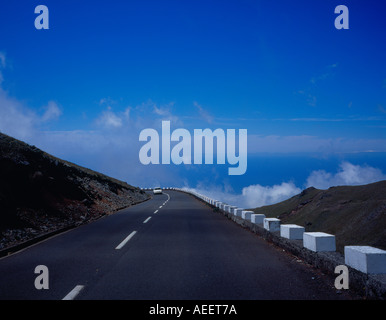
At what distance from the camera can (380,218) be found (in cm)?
1361

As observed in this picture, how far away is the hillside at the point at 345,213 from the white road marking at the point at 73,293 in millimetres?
10765

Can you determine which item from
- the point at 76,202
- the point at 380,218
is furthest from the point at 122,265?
the point at 76,202

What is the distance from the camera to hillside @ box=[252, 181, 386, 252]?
1340cm

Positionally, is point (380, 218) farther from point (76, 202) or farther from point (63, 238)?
point (76, 202)

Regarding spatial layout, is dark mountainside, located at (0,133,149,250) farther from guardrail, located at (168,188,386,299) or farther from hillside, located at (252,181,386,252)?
hillside, located at (252,181,386,252)

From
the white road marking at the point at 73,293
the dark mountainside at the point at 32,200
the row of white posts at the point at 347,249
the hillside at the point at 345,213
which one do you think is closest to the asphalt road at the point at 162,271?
the white road marking at the point at 73,293

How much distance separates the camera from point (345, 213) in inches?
664

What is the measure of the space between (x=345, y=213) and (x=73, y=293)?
15302mm

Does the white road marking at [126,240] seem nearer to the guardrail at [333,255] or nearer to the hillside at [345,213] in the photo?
the guardrail at [333,255]

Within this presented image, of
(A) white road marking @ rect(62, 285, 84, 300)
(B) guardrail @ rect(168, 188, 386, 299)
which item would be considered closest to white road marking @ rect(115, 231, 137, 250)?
(A) white road marking @ rect(62, 285, 84, 300)

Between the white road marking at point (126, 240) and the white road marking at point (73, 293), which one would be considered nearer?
the white road marking at point (73, 293)

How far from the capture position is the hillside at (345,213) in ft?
44.0

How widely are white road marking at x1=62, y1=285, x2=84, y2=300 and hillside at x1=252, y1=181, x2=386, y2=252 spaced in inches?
424
